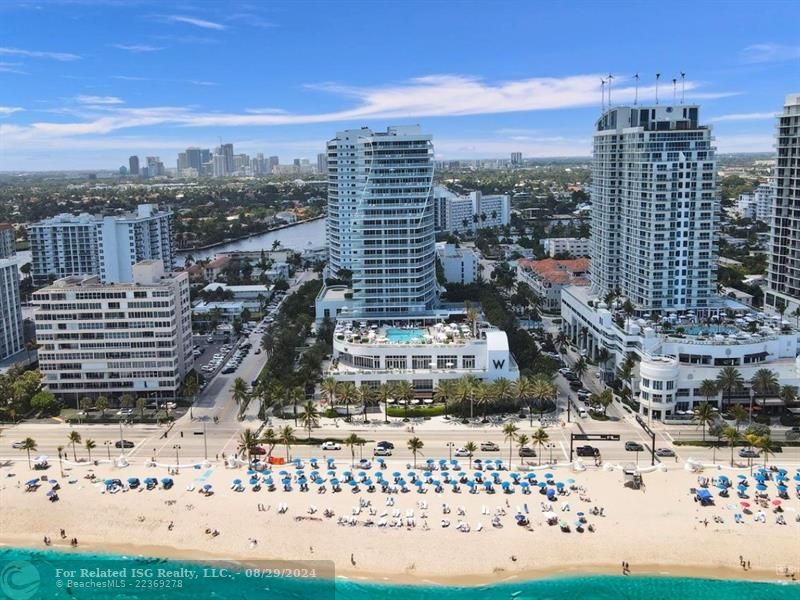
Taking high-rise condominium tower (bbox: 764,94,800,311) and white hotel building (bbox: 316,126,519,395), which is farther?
high-rise condominium tower (bbox: 764,94,800,311)

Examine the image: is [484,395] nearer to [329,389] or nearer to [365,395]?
[365,395]

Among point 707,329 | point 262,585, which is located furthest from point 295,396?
point 707,329

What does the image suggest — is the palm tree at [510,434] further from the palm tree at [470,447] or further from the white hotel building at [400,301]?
the white hotel building at [400,301]

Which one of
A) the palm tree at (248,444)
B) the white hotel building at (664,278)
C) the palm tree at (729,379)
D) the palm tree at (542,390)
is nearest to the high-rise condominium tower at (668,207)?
the white hotel building at (664,278)

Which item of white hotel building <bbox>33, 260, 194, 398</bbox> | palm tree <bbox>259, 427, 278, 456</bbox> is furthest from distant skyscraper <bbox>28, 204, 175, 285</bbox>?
palm tree <bbox>259, 427, 278, 456</bbox>

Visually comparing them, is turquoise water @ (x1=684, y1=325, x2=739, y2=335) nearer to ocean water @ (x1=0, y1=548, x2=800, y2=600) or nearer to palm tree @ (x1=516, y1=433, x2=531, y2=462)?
palm tree @ (x1=516, y1=433, x2=531, y2=462)

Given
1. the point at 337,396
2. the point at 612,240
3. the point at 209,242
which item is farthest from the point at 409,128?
the point at 209,242
